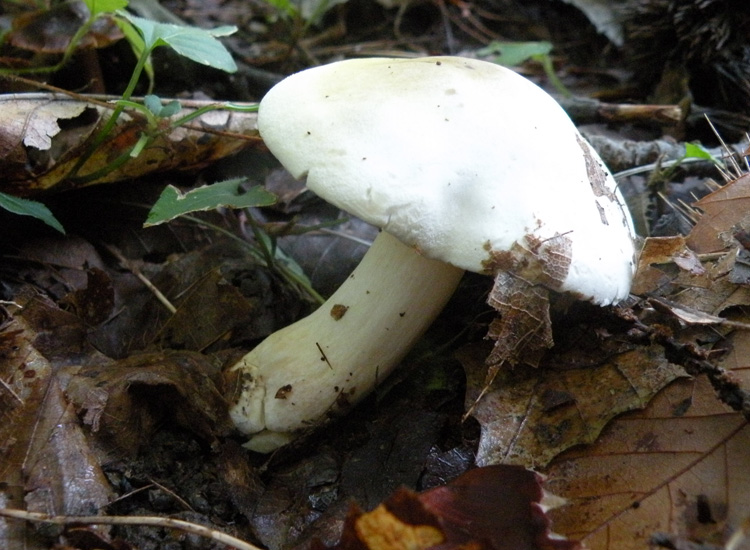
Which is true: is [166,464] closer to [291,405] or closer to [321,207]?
[291,405]

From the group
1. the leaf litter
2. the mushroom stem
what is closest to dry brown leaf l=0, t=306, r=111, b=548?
the leaf litter

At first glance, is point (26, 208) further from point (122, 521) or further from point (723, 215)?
point (723, 215)

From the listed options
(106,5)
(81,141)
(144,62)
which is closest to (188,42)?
(144,62)

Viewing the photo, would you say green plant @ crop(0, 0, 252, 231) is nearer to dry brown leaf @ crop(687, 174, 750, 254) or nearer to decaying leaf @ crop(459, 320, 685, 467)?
decaying leaf @ crop(459, 320, 685, 467)

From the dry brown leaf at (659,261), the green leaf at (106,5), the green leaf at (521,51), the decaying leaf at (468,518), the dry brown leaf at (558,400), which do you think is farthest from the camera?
the green leaf at (521,51)

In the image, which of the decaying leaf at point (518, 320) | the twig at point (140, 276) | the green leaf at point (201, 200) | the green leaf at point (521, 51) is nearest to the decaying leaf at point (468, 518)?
the decaying leaf at point (518, 320)

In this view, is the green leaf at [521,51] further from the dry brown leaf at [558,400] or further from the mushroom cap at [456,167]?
the dry brown leaf at [558,400]
